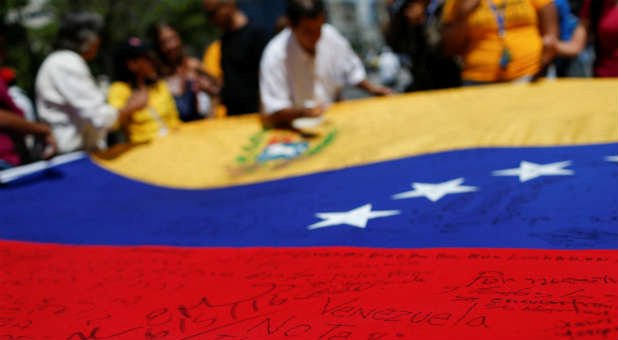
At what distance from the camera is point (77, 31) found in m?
3.04

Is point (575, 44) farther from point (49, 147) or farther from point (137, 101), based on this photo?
point (49, 147)

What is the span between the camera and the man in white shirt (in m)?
3.13

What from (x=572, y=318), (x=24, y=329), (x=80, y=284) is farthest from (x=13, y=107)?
(x=572, y=318)

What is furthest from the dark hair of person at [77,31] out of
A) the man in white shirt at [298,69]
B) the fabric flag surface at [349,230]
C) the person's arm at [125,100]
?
the man in white shirt at [298,69]

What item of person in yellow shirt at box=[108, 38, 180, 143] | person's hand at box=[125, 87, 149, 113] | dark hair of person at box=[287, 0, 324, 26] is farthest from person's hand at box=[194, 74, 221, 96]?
dark hair of person at box=[287, 0, 324, 26]

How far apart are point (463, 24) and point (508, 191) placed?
159 cm

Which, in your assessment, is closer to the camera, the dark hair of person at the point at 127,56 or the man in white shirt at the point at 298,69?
the man in white shirt at the point at 298,69

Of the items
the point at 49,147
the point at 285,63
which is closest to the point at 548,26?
the point at 285,63

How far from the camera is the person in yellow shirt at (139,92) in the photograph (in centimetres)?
356

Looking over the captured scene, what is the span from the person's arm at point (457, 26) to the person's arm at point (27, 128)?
7.24ft

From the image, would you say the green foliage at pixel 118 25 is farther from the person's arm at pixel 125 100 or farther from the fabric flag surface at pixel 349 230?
the fabric flag surface at pixel 349 230

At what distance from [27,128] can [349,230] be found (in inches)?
71.6

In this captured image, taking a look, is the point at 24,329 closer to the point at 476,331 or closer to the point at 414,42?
the point at 476,331

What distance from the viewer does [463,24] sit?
3117 mm
